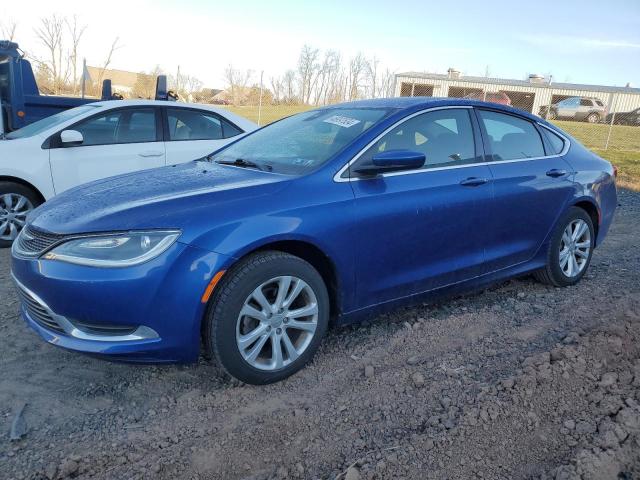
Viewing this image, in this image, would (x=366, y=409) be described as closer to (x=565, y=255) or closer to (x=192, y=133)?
(x=565, y=255)

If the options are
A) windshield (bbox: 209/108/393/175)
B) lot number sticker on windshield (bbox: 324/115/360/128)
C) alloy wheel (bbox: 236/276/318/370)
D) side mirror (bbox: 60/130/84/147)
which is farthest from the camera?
side mirror (bbox: 60/130/84/147)

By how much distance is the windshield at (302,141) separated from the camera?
3418 mm

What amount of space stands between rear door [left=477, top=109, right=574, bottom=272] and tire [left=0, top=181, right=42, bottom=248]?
4533 mm

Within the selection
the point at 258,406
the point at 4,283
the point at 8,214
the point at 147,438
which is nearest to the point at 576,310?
the point at 258,406

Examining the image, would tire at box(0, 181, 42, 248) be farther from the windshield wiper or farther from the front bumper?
the front bumper

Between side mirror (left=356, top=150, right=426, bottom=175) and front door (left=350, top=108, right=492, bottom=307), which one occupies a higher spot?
side mirror (left=356, top=150, right=426, bottom=175)

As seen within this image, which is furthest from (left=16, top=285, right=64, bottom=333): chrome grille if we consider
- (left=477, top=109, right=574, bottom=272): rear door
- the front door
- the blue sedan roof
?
(left=477, top=109, right=574, bottom=272): rear door

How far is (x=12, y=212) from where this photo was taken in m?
5.71

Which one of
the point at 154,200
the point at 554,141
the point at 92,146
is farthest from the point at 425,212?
the point at 92,146

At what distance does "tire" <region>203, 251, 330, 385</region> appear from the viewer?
2.79 metres

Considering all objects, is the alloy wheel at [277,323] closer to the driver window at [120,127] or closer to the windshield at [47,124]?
the driver window at [120,127]

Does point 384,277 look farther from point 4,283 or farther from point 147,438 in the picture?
point 4,283

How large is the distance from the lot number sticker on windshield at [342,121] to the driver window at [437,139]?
29 cm

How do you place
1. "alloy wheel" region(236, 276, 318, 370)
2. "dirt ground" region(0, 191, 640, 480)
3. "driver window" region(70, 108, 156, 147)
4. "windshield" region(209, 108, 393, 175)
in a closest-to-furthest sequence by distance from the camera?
"dirt ground" region(0, 191, 640, 480) < "alloy wheel" region(236, 276, 318, 370) < "windshield" region(209, 108, 393, 175) < "driver window" region(70, 108, 156, 147)
